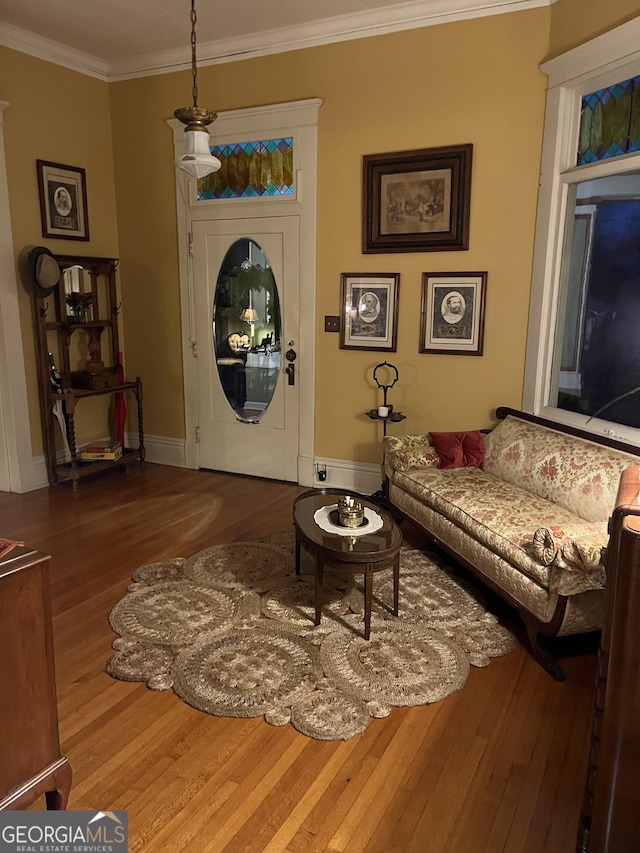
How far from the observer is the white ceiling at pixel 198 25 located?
13.2 feet

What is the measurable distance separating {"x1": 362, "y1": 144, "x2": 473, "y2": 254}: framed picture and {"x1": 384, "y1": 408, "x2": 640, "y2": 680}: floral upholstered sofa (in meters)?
1.29

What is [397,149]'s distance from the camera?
430 cm

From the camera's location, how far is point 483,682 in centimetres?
255

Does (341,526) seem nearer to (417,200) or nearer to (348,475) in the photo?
(348,475)

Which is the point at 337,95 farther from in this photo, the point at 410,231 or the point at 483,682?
the point at 483,682

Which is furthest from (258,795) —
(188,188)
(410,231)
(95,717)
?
(188,188)

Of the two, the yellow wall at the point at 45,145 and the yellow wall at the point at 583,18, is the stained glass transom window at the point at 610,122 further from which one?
the yellow wall at the point at 45,145

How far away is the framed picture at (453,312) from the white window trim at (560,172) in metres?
0.35

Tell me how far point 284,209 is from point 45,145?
191 cm

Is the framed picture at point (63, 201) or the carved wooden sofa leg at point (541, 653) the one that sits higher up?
the framed picture at point (63, 201)

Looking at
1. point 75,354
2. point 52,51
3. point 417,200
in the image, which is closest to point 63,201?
point 52,51

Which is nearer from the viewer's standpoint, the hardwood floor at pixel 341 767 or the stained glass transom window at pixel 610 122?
the hardwood floor at pixel 341 767
